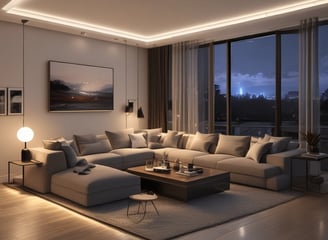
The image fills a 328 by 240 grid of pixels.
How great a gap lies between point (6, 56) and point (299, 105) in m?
5.60

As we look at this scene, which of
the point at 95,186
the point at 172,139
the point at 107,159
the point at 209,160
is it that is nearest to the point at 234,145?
the point at 209,160

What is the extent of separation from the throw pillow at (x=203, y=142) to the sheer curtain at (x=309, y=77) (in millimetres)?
1795

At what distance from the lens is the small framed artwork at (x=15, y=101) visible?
6.48 m

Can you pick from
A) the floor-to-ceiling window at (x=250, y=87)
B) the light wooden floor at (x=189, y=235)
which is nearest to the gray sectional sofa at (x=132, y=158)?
the light wooden floor at (x=189, y=235)

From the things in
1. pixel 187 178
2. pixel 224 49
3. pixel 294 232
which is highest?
pixel 224 49

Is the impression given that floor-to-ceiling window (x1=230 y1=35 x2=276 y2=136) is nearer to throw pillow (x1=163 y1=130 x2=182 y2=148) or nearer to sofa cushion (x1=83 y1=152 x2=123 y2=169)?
throw pillow (x1=163 y1=130 x2=182 y2=148)

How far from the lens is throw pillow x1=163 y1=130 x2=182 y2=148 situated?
795 centimetres

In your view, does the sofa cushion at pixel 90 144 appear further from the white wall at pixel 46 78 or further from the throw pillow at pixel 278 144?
the throw pillow at pixel 278 144

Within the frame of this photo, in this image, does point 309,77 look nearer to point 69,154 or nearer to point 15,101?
point 69,154

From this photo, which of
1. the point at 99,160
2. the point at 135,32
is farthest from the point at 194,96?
the point at 99,160

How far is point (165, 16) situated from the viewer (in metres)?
6.59

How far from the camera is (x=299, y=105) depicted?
268 inches

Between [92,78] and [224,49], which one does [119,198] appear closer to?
[92,78]

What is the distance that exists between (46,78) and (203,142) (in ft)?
11.5
